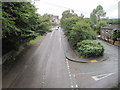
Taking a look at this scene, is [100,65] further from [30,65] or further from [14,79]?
[14,79]

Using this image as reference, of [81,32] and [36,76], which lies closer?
[36,76]

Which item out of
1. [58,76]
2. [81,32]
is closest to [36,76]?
[58,76]

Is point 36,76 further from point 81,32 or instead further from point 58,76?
point 81,32

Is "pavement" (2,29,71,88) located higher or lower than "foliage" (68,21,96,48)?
lower

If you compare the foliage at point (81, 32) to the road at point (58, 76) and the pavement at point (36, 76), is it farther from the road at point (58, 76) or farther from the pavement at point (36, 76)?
the pavement at point (36, 76)

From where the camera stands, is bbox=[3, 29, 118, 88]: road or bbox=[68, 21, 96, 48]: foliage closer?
bbox=[3, 29, 118, 88]: road

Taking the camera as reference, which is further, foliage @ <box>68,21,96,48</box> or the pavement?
foliage @ <box>68,21,96,48</box>

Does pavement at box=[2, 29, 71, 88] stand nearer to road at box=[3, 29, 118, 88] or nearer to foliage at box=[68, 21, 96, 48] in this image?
road at box=[3, 29, 118, 88]

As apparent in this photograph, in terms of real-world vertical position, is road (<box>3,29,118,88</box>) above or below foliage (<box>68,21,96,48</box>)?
below

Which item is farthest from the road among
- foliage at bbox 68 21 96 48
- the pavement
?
foliage at bbox 68 21 96 48

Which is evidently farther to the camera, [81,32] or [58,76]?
[81,32]

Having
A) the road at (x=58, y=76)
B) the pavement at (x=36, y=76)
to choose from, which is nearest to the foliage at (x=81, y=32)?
the road at (x=58, y=76)

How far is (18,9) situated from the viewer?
25.2 feet

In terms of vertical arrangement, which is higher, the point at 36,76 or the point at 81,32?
the point at 81,32
